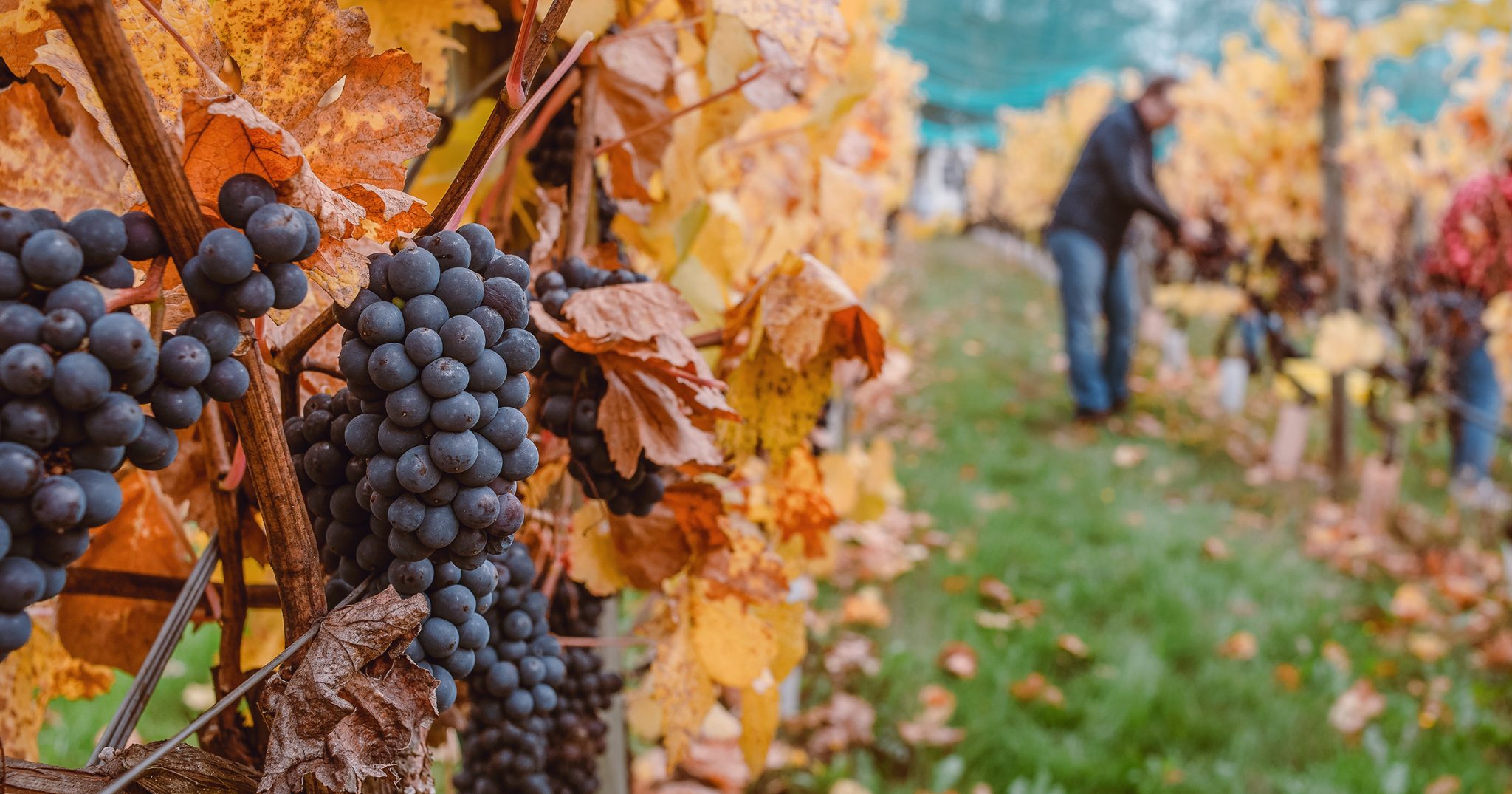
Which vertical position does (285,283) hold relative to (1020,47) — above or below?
below

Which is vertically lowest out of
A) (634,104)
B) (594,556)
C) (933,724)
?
(933,724)

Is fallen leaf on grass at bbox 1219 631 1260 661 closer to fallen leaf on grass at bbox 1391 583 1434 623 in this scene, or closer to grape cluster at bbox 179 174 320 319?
fallen leaf on grass at bbox 1391 583 1434 623

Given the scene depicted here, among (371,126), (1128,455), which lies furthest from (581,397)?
(1128,455)

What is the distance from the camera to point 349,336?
44cm

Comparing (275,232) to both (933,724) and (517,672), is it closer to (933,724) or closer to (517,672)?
(517,672)

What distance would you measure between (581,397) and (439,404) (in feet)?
1.09

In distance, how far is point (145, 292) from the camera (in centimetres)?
37

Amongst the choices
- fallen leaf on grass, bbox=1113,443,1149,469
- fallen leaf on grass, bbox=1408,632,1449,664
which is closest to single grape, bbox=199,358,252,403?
fallen leaf on grass, bbox=1408,632,1449,664

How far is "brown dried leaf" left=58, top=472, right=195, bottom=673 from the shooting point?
761 millimetres

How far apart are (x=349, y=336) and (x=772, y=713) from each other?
2.46 feet

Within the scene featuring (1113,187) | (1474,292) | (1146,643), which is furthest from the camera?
(1113,187)

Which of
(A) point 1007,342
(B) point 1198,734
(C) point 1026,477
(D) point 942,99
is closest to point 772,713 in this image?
(B) point 1198,734

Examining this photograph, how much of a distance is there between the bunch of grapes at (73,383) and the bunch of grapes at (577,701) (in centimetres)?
60

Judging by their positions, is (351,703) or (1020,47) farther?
(1020,47)
